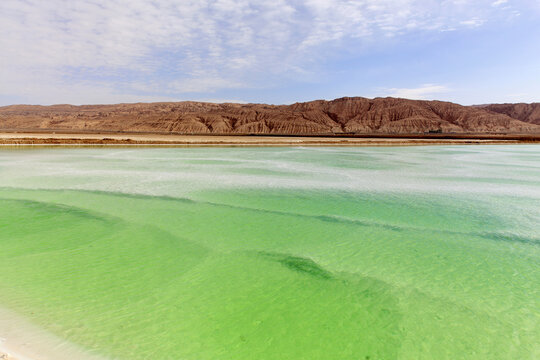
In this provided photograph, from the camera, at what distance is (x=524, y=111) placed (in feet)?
457

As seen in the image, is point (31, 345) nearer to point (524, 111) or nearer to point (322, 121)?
point (322, 121)

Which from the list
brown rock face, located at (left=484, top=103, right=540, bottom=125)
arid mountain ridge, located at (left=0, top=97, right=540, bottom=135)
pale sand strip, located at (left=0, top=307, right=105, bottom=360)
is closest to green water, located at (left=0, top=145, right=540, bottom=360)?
pale sand strip, located at (left=0, top=307, right=105, bottom=360)

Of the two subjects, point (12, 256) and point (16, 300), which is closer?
point (16, 300)

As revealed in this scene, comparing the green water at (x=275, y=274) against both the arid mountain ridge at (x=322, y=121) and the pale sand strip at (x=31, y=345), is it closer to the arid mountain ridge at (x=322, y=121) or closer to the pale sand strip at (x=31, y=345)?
the pale sand strip at (x=31, y=345)

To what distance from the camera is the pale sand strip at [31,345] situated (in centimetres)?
317

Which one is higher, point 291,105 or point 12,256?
point 291,105

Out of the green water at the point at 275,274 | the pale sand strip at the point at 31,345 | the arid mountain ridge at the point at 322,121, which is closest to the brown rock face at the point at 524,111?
the arid mountain ridge at the point at 322,121

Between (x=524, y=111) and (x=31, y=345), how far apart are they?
570 ft

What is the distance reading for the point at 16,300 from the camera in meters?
4.20

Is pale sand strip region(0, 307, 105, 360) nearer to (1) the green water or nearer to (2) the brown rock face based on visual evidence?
(1) the green water

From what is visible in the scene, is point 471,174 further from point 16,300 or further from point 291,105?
point 291,105

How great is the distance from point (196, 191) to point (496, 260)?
8600 mm

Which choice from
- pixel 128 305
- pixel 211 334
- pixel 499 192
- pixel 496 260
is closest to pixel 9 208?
pixel 128 305

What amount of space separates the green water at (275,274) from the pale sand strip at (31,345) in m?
0.11
